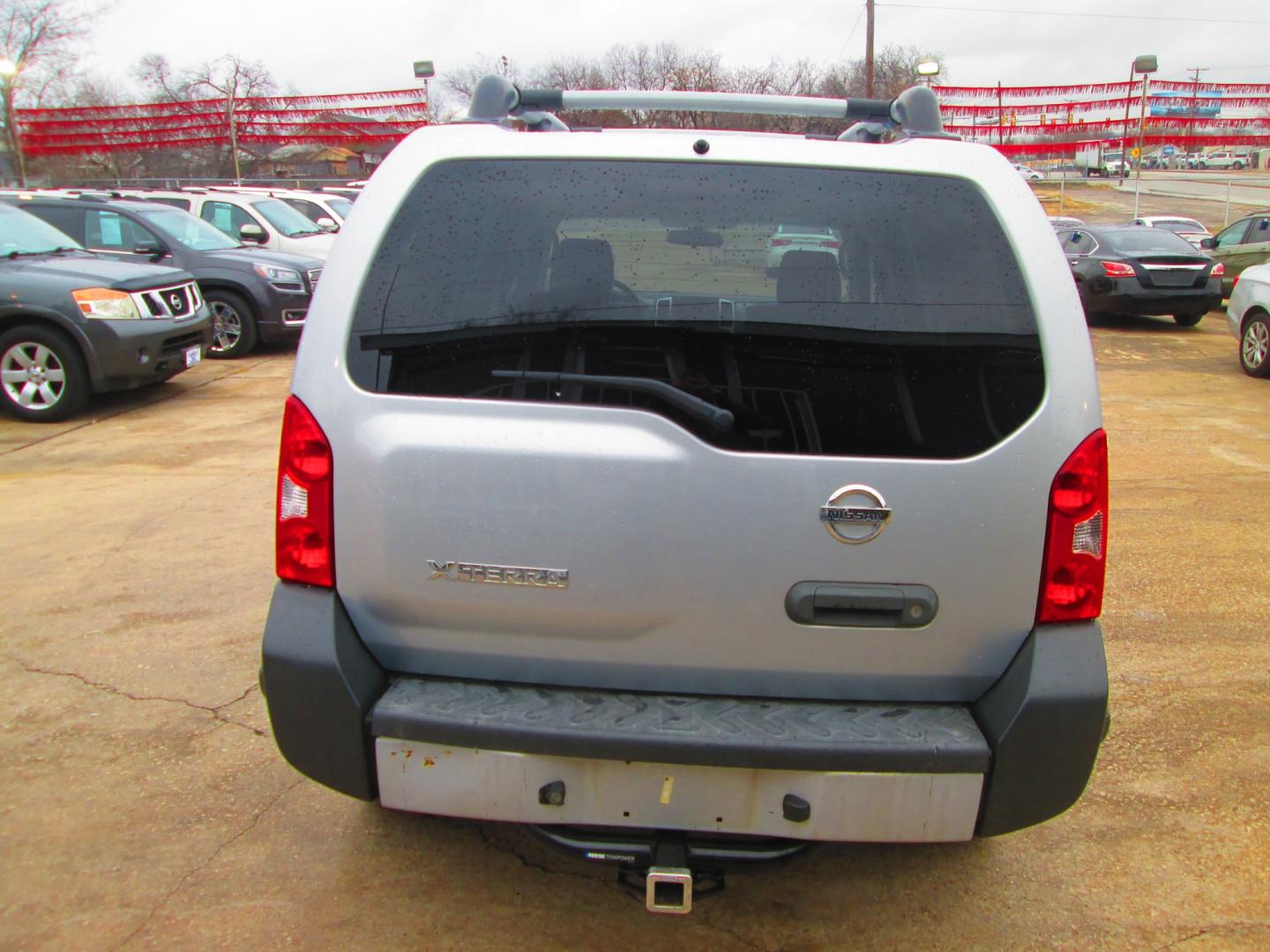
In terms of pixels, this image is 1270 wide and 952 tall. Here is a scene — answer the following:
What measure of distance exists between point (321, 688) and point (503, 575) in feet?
1.56

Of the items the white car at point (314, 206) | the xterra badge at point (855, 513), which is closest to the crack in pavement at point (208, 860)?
the xterra badge at point (855, 513)

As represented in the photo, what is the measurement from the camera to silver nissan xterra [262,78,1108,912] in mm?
2061

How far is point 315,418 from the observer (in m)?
2.17

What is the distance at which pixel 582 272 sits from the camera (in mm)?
2217

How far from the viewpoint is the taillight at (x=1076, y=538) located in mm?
2105

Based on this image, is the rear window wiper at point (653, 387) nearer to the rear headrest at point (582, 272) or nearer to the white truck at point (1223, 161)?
the rear headrest at point (582, 272)

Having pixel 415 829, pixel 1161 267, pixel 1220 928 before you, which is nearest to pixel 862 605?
pixel 1220 928

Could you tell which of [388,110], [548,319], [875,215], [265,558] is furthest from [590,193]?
[388,110]

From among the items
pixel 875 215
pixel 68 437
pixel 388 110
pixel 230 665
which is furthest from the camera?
pixel 388 110

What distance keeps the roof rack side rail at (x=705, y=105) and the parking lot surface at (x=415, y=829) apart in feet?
6.36

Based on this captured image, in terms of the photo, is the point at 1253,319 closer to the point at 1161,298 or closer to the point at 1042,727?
the point at 1161,298

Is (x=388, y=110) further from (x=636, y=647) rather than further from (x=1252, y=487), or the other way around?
(x=636, y=647)

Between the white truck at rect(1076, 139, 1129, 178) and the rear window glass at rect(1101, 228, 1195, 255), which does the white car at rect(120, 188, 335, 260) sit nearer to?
the rear window glass at rect(1101, 228, 1195, 255)

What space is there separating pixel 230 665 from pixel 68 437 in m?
4.88
